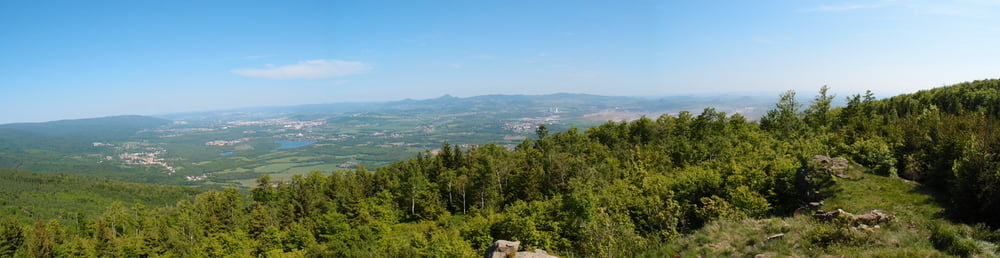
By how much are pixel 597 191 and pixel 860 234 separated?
24.4 meters

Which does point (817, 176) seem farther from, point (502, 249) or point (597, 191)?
point (502, 249)

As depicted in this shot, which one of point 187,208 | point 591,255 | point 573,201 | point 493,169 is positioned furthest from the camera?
point 187,208

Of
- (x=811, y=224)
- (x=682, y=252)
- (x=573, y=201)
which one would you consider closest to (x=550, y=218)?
(x=573, y=201)

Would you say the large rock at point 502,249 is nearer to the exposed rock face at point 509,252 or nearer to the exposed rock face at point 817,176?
the exposed rock face at point 509,252

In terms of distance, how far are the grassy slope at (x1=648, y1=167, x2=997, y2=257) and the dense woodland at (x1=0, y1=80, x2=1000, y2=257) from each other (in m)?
1.79

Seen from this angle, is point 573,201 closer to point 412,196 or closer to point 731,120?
point 412,196

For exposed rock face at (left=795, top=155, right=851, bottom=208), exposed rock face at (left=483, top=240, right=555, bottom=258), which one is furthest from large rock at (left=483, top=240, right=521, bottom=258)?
exposed rock face at (left=795, top=155, right=851, bottom=208)

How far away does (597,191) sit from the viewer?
39719mm

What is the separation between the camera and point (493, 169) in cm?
5962

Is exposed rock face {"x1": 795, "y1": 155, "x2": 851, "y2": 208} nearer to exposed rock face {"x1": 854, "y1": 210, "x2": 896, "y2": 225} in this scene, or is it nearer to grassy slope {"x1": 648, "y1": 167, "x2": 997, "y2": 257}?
grassy slope {"x1": 648, "y1": 167, "x2": 997, "y2": 257}

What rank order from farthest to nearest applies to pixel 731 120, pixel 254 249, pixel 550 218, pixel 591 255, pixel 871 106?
pixel 731 120, pixel 871 106, pixel 254 249, pixel 550 218, pixel 591 255

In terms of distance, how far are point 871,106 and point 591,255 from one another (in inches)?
2903

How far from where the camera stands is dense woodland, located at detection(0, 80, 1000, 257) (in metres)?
26.7

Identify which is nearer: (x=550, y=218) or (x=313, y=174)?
(x=550, y=218)
